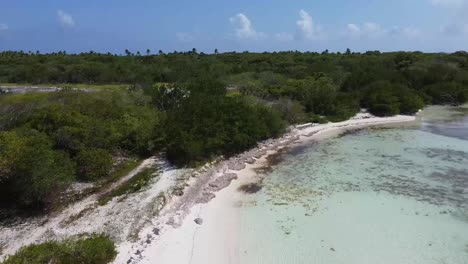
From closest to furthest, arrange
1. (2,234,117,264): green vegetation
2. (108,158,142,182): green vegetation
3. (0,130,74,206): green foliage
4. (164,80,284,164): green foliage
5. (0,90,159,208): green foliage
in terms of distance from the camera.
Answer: (2,234,117,264): green vegetation < (0,130,74,206): green foliage < (0,90,159,208): green foliage < (108,158,142,182): green vegetation < (164,80,284,164): green foliage

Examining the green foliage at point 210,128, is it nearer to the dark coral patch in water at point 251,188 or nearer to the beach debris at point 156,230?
the dark coral patch in water at point 251,188

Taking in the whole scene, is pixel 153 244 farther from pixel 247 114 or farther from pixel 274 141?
pixel 274 141

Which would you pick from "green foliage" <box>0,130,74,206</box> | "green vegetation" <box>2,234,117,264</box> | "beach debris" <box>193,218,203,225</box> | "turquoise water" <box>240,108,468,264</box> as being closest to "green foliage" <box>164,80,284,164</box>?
"turquoise water" <box>240,108,468,264</box>

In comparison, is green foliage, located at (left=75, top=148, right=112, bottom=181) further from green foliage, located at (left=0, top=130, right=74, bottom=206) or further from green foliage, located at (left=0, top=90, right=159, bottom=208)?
green foliage, located at (left=0, top=130, right=74, bottom=206)

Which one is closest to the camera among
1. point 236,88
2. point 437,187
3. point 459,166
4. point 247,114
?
point 437,187

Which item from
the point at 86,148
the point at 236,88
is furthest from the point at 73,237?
the point at 236,88

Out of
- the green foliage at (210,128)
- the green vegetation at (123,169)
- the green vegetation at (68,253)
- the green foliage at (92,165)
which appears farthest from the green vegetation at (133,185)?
the green vegetation at (68,253)
